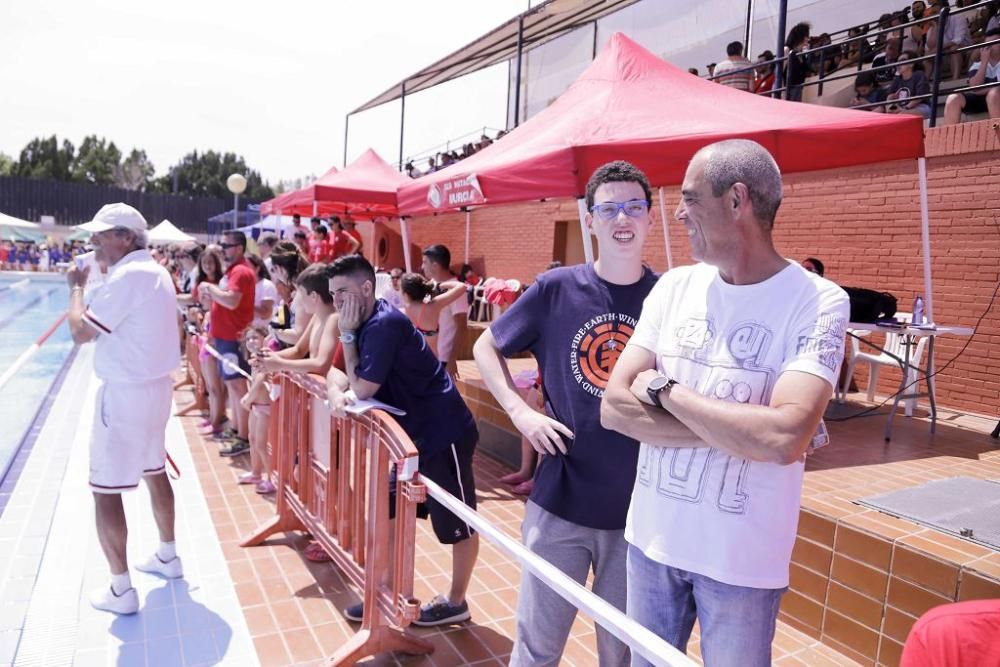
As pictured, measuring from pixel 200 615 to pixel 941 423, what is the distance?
6174 mm

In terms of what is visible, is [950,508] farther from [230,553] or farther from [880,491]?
[230,553]

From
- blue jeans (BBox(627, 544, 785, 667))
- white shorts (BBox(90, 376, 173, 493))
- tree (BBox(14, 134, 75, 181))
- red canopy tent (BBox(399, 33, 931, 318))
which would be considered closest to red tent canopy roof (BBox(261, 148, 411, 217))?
red canopy tent (BBox(399, 33, 931, 318))

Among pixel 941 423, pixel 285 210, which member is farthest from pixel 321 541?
pixel 285 210

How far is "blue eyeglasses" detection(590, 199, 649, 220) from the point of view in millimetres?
2100

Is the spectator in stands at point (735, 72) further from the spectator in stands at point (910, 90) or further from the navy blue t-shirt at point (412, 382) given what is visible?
the navy blue t-shirt at point (412, 382)

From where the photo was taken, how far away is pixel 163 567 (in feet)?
12.5

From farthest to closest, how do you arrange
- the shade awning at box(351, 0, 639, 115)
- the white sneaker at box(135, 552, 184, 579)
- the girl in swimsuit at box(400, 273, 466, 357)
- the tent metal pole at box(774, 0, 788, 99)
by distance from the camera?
1. the shade awning at box(351, 0, 639, 115)
2. the tent metal pole at box(774, 0, 788, 99)
3. the girl in swimsuit at box(400, 273, 466, 357)
4. the white sneaker at box(135, 552, 184, 579)

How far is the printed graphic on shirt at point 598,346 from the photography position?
82.5 inches

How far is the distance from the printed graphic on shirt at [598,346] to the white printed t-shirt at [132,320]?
249 centimetres

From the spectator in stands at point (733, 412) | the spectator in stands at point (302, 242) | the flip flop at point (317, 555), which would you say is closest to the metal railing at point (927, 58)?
the spectator in stands at point (733, 412)

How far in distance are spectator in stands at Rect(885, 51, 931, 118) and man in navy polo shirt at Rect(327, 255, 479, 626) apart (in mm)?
7134

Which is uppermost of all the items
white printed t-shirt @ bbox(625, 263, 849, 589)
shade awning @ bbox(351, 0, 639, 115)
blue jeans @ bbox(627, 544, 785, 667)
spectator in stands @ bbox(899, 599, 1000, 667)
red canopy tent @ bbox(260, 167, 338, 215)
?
shade awning @ bbox(351, 0, 639, 115)

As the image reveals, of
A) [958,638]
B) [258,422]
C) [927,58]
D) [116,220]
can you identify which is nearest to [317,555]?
[258,422]

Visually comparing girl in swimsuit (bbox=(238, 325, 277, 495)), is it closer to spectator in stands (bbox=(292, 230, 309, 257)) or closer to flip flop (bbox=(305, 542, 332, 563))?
flip flop (bbox=(305, 542, 332, 563))
